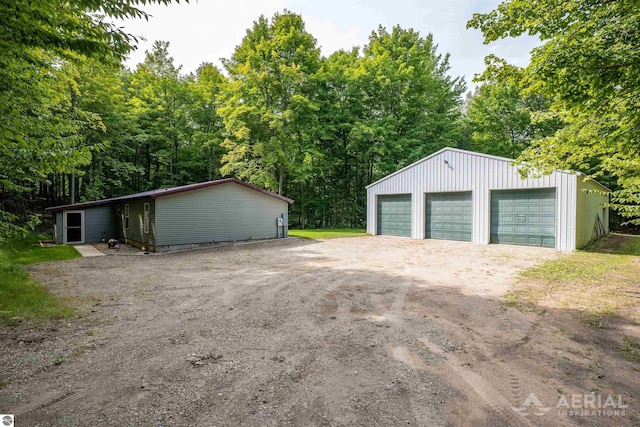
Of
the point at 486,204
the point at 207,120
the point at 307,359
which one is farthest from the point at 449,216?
the point at 207,120

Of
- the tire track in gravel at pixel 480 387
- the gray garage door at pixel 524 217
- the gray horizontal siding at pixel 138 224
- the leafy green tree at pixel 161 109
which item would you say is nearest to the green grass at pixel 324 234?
the gray garage door at pixel 524 217

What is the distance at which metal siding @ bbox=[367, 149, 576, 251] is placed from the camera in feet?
38.2

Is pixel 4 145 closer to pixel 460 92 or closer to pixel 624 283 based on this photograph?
pixel 624 283

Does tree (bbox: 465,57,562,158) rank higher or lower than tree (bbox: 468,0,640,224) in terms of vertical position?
higher

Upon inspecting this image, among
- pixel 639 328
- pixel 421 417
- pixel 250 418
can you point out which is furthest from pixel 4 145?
pixel 639 328

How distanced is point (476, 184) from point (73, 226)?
63.9 ft

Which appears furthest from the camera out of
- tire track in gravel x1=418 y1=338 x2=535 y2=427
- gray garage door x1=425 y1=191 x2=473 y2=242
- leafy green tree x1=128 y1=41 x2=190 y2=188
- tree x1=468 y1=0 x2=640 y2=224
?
leafy green tree x1=128 y1=41 x2=190 y2=188

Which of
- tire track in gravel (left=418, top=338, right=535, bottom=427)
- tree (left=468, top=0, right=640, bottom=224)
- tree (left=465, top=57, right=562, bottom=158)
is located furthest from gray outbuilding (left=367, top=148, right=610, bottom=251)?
tree (left=465, top=57, right=562, bottom=158)

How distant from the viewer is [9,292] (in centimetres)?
602

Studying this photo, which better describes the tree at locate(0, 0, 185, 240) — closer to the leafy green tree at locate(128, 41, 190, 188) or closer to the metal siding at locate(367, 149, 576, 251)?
the metal siding at locate(367, 149, 576, 251)

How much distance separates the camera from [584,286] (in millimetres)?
6504

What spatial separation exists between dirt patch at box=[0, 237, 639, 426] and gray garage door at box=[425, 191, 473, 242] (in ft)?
27.6

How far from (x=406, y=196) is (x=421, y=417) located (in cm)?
1507

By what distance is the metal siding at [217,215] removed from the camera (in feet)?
42.5
